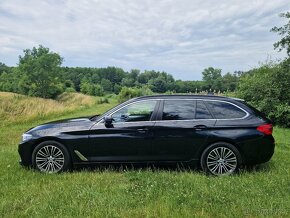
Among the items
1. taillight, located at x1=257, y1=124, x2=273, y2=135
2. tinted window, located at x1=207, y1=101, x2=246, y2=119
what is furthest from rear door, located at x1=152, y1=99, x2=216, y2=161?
taillight, located at x1=257, y1=124, x2=273, y2=135

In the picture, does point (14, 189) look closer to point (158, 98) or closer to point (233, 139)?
point (158, 98)

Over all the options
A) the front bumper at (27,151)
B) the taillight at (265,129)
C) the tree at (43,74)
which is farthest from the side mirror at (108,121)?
the tree at (43,74)

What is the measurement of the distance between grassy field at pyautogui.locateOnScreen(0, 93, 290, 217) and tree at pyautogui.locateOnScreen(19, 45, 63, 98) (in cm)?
5895

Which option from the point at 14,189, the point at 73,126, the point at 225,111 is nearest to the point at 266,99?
the point at 225,111

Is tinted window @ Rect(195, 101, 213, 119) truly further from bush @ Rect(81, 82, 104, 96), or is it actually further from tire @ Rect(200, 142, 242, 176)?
bush @ Rect(81, 82, 104, 96)

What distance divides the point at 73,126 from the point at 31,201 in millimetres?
2379

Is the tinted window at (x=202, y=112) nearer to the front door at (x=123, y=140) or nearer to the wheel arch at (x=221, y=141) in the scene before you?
the wheel arch at (x=221, y=141)

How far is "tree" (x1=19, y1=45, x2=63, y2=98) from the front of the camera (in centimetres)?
6450

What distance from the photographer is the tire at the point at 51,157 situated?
750cm

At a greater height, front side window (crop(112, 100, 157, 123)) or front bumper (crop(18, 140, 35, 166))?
front side window (crop(112, 100, 157, 123))

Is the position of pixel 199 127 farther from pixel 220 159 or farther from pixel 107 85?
Result: pixel 107 85

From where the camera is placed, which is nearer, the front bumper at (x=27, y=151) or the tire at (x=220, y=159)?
the tire at (x=220, y=159)

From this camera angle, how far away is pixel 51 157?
752 cm

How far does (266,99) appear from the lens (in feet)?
60.7
